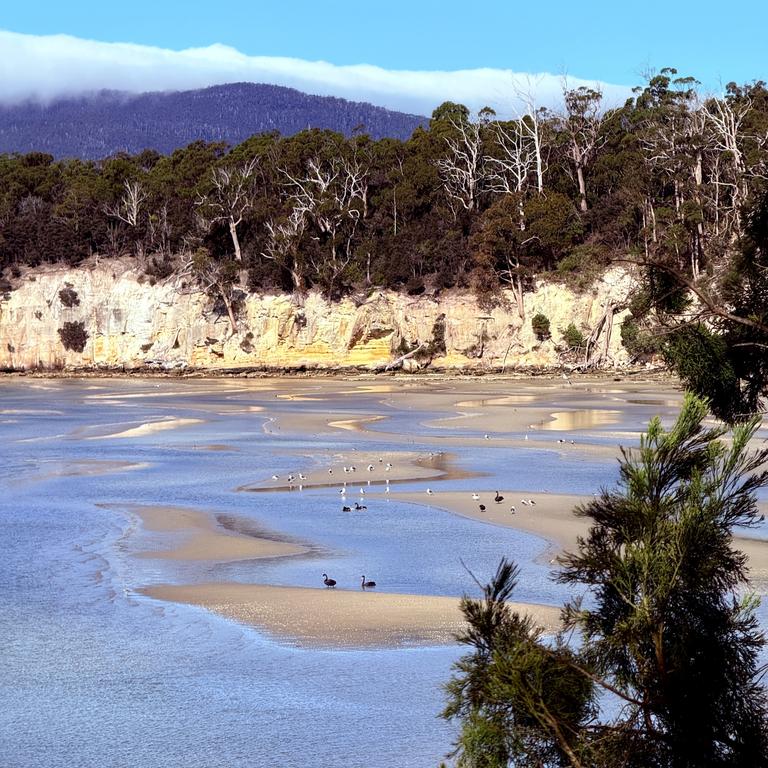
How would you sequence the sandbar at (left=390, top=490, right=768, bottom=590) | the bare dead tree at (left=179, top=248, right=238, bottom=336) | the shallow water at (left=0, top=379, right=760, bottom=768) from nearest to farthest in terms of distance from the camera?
the shallow water at (left=0, top=379, right=760, bottom=768), the sandbar at (left=390, top=490, right=768, bottom=590), the bare dead tree at (left=179, top=248, right=238, bottom=336)

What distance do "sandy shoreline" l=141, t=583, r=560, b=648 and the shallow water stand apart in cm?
27

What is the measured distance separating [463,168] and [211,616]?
2102 inches

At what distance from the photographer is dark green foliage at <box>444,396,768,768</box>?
3943 mm

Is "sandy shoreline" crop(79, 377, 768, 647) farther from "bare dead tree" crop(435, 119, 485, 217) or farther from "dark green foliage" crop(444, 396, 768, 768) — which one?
"bare dead tree" crop(435, 119, 485, 217)

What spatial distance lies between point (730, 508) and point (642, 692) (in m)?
0.79

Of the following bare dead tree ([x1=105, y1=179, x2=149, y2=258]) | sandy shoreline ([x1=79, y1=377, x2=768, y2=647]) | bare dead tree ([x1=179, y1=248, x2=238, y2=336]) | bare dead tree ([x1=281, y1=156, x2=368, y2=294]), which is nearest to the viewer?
sandy shoreline ([x1=79, y1=377, x2=768, y2=647])

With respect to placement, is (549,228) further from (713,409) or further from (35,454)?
(713,409)

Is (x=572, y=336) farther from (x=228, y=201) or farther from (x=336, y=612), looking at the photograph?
(x=336, y=612)

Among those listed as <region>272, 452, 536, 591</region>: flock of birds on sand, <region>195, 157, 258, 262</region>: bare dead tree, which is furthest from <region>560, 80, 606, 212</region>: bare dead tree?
<region>272, 452, 536, 591</region>: flock of birds on sand

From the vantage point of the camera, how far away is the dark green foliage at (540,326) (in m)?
53.4

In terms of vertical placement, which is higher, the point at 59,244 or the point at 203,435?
the point at 59,244

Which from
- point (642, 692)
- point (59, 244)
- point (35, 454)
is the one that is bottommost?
point (35, 454)

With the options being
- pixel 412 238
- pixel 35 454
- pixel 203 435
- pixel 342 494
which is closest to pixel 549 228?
pixel 412 238

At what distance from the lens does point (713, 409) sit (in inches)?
215
